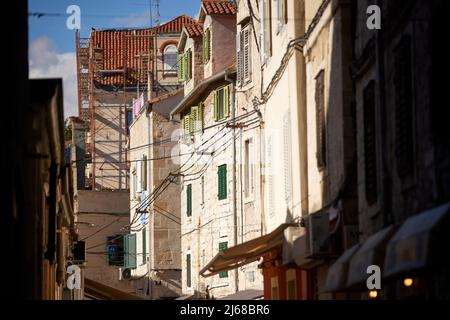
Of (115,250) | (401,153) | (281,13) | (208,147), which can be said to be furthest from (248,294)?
(115,250)

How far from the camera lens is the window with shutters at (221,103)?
1615 inches

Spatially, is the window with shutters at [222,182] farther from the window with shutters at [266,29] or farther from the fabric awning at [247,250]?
the fabric awning at [247,250]

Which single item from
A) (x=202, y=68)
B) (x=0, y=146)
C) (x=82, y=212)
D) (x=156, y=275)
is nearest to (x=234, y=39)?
(x=202, y=68)

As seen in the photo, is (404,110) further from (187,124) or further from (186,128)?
(186,128)

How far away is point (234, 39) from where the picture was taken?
146 feet

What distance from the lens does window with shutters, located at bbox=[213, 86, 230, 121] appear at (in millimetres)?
41031

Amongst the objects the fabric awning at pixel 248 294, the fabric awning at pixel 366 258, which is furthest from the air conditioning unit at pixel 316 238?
the fabric awning at pixel 248 294

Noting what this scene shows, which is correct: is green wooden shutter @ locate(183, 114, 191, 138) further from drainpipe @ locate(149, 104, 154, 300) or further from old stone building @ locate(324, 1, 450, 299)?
old stone building @ locate(324, 1, 450, 299)

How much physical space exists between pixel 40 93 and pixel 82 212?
38.4m

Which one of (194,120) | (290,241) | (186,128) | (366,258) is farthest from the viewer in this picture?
(186,128)

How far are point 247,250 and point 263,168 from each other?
831 cm

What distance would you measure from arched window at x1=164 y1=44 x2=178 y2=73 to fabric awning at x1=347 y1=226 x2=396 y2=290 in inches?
1519

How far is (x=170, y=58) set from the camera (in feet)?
194

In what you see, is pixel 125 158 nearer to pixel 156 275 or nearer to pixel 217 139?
pixel 156 275
